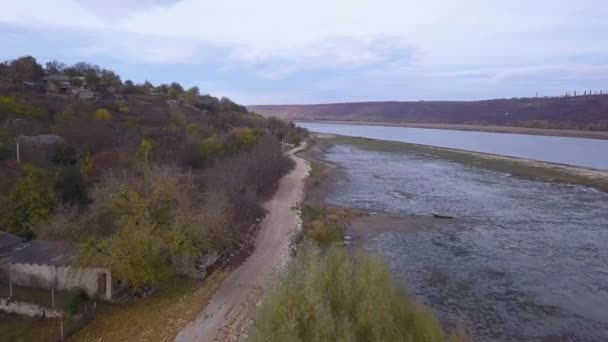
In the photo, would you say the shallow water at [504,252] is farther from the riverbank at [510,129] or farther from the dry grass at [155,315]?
the riverbank at [510,129]

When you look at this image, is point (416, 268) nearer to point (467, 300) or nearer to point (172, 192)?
point (467, 300)

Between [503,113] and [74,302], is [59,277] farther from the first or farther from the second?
[503,113]

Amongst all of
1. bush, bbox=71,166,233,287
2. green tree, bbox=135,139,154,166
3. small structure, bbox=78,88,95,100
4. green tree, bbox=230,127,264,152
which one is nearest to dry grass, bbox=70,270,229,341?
bush, bbox=71,166,233,287

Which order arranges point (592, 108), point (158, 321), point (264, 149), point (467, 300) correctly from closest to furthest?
point (158, 321)
point (467, 300)
point (264, 149)
point (592, 108)

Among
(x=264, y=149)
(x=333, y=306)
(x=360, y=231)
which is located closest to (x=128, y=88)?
(x=264, y=149)

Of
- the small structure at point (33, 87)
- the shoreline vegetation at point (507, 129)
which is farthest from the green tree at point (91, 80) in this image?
the shoreline vegetation at point (507, 129)

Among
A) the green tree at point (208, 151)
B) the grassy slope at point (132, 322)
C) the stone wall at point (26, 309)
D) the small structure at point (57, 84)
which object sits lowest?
the grassy slope at point (132, 322)
